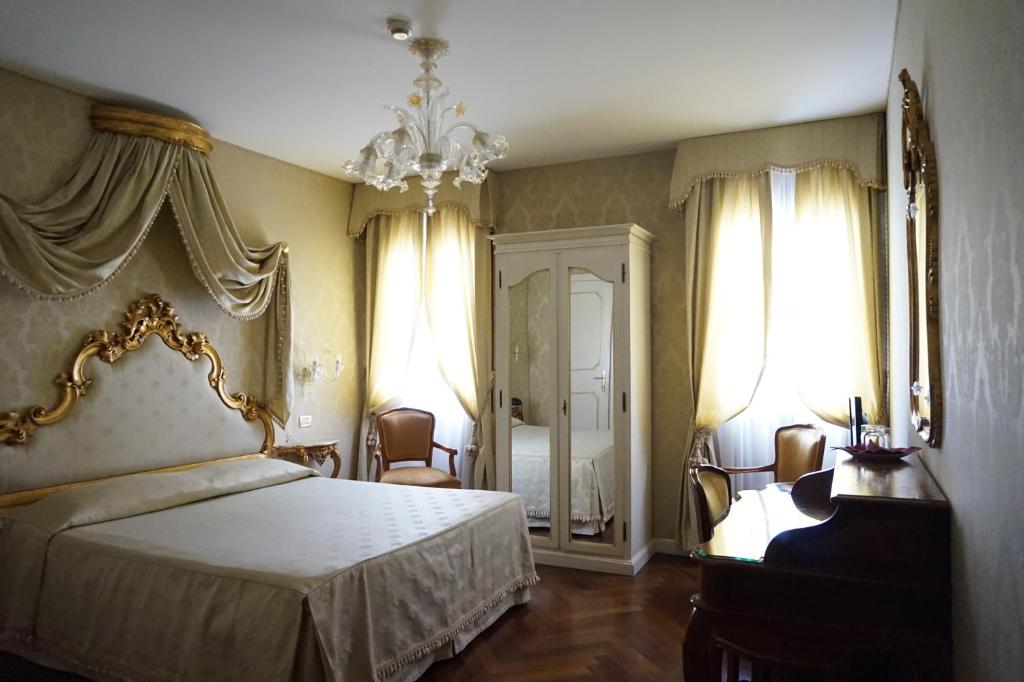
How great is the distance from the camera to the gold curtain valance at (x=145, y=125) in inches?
148

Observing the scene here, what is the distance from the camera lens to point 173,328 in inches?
162

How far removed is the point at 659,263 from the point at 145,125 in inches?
127

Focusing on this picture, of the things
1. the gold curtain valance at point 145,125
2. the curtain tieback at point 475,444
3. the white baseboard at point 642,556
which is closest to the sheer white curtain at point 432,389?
the curtain tieback at point 475,444

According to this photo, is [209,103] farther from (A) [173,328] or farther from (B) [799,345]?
(B) [799,345]

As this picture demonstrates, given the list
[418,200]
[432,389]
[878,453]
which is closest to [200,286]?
[418,200]

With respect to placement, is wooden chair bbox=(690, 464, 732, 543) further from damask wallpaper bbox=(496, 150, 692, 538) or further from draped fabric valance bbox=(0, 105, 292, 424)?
draped fabric valance bbox=(0, 105, 292, 424)

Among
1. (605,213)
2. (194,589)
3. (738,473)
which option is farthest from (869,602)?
(605,213)

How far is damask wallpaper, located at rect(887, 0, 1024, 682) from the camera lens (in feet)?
3.09

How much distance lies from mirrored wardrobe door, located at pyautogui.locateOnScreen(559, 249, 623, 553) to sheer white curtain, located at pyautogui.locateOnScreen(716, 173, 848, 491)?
849 millimetres

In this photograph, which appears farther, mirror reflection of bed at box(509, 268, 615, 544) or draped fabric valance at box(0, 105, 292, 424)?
mirror reflection of bed at box(509, 268, 615, 544)

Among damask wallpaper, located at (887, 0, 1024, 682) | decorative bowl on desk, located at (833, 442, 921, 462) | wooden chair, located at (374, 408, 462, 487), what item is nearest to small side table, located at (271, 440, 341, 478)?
wooden chair, located at (374, 408, 462, 487)

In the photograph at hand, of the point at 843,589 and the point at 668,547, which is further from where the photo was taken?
the point at 668,547

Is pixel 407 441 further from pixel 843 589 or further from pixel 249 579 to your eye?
pixel 843 589

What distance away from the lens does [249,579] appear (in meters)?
2.46
